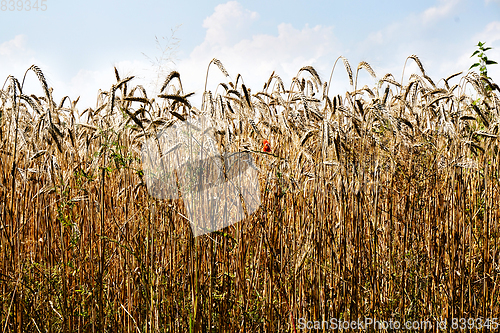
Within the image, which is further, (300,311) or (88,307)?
(88,307)

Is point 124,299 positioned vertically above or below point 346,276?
below

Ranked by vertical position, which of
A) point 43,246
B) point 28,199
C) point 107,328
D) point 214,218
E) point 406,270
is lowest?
point 107,328

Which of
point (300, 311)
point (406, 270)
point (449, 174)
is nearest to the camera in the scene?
point (300, 311)

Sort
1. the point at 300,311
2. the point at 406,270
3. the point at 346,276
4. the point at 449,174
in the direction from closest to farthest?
the point at 300,311 < the point at 346,276 < the point at 406,270 < the point at 449,174

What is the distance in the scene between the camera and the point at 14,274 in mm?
1854

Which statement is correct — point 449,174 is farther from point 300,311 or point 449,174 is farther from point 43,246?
point 43,246

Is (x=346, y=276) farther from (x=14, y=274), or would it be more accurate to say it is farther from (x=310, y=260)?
(x=14, y=274)

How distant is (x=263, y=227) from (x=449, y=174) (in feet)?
4.12

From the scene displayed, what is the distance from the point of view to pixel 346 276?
6.30 ft

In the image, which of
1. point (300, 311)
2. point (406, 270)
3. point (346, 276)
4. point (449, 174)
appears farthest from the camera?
point (449, 174)

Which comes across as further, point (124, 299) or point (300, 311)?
point (124, 299)

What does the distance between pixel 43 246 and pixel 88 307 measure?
0.49 meters

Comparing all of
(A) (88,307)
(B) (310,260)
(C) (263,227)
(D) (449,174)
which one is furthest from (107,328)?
(D) (449,174)

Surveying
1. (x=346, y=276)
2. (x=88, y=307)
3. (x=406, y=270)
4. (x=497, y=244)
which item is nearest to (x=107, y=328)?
(x=88, y=307)
